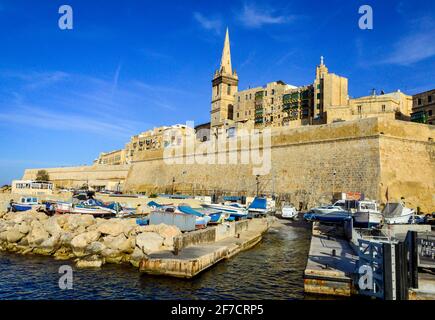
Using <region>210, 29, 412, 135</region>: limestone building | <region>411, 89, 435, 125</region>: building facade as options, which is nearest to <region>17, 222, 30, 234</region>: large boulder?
<region>210, 29, 412, 135</region>: limestone building

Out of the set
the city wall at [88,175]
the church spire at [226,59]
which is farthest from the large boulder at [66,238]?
the church spire at [226,59]

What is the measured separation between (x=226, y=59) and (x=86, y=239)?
57591 millimetres

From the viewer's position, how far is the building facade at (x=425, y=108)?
40.1 meters

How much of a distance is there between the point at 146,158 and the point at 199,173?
484 inches

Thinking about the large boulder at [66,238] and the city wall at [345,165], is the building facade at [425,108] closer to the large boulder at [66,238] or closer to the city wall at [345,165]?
the city wall at [345,165]

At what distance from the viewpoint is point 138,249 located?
13.2 metres

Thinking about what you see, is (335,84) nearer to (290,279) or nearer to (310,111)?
(310,111)

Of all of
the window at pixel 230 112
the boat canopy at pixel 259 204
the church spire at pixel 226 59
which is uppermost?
the church spire at pixel 226 59

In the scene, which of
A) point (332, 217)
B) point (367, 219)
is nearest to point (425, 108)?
point (332, 217)

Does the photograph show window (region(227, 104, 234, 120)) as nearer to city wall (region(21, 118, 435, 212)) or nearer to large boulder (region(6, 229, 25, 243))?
city wall (region(21, 118, 435, 212))

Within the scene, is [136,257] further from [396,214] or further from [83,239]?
[396,214]

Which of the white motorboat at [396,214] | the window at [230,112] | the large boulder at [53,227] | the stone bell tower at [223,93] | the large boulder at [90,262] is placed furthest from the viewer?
the window at [230,112]

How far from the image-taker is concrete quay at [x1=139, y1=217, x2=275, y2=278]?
10945 mm
